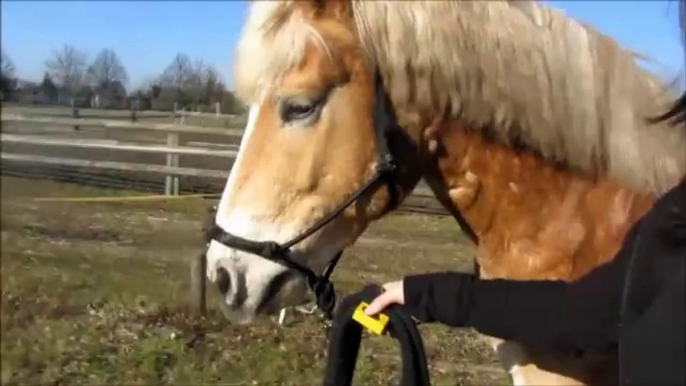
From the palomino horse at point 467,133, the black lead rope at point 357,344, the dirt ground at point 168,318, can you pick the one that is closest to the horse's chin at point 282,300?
the palomino horse at point 467,133

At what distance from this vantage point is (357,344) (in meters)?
1.88

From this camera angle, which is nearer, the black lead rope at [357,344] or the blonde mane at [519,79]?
the black lead rope at [357,344]

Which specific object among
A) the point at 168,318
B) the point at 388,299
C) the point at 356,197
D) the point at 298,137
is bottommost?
the point at 168,318

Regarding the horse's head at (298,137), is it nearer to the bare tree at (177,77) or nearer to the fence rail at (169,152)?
the bare tree at (177,77)

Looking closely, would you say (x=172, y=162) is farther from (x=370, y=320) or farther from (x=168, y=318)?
(x=370, y=320)

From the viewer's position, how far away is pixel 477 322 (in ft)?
5.81

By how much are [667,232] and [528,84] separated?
514 mm

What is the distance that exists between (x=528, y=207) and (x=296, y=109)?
546 mm

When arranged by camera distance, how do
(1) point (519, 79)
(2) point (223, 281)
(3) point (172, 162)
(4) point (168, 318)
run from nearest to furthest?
1. (1) point (519, 79)
2. (2) point (223, 281)
3. (4) point (168, 318)
4. (3) point (172, 162)

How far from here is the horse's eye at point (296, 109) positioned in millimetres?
2008

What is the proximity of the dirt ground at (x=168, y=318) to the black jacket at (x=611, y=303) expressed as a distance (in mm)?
1325

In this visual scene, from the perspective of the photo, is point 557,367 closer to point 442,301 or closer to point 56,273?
point 442,301

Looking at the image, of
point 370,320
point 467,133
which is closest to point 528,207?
point 467,133

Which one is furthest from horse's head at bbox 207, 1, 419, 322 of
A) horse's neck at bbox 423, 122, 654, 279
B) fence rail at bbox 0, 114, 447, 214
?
fence rail at bbox 0, 114, 447, 214
